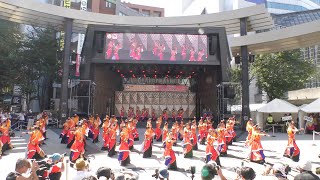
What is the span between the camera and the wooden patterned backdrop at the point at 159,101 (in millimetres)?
32125

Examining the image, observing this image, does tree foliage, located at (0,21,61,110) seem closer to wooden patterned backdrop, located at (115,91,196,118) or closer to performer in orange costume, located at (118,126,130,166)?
wooden patterned backdrop, located at (115,91,196,118)

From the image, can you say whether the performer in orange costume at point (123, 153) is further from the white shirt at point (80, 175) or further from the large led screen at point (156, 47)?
the large led screen at point (156, 47)

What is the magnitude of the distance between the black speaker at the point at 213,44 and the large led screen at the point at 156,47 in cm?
39

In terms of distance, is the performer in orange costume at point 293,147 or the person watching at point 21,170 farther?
the performer in orange costume at point 293,147

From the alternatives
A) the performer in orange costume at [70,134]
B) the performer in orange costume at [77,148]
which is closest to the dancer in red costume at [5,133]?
the performer in orange costume at [70,134]

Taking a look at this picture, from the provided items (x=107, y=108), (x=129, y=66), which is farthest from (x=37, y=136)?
(x=107, y=108)

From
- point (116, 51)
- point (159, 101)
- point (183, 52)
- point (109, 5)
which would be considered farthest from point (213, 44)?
point (109, 5)

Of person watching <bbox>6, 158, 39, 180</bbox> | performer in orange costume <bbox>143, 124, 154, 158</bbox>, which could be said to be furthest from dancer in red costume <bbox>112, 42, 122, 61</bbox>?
person watching <bbox>6, 158, 39, 180</bbox>

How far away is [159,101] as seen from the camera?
32281 mm

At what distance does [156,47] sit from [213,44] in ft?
13.7

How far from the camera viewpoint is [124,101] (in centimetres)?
3206

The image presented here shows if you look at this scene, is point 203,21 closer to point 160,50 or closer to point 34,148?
point 160,50

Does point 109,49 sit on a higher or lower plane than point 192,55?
higher

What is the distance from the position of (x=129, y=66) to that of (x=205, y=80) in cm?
795
